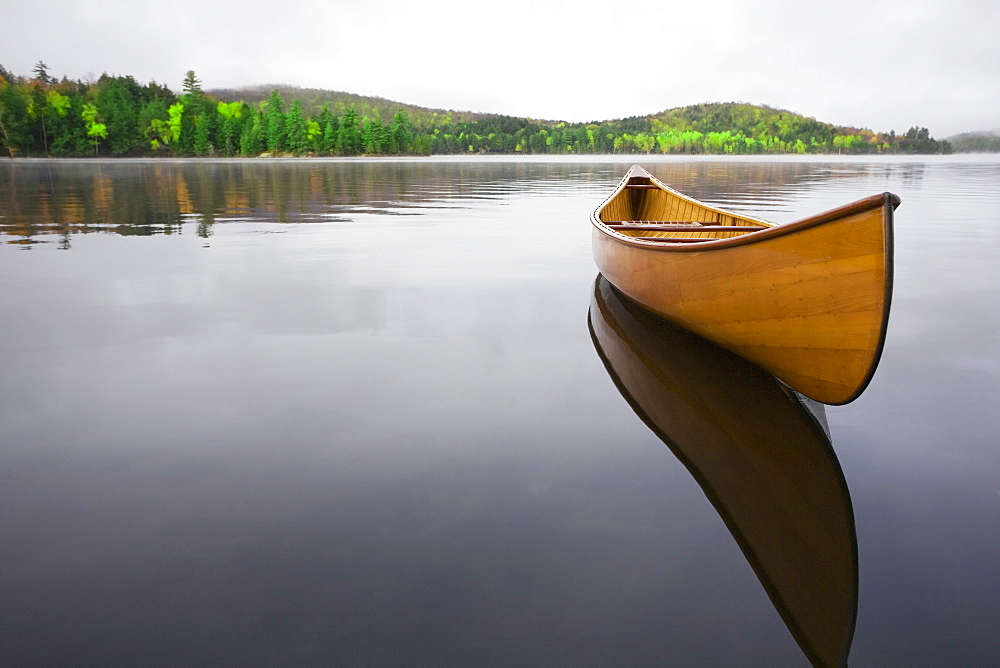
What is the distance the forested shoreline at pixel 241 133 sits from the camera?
3693 inches

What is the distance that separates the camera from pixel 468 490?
3.90 meters

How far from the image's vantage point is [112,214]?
18.6m

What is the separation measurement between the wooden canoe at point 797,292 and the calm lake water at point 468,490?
51 cm

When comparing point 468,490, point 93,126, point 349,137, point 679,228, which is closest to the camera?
point 468,490

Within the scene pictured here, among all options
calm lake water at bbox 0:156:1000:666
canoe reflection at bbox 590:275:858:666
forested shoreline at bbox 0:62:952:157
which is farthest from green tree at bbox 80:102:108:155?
canoe reflection at bbox 590:275:858:666

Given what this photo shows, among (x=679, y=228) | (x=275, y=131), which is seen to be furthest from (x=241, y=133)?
(x=679, y=228)

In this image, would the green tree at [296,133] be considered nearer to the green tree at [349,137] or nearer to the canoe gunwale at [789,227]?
the green tree at [349,137]

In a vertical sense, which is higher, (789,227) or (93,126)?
(93,126)

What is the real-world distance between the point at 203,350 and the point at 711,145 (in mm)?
183453

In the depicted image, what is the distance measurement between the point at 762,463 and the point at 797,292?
126cm

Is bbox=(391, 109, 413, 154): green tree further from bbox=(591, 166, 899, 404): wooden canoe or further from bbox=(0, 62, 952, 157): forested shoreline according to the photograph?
A: bbox=(591, 166, 899, 404): wooden canoe

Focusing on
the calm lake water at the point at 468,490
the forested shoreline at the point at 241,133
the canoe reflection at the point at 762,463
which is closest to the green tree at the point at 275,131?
the forested shoreline at the point at 241,133

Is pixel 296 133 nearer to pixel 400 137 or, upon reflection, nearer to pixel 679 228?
pixel 400 137

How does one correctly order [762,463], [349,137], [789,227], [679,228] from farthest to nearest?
1. [349,137]
2. [679,228]
3. [789,227]
4. [762,463]
